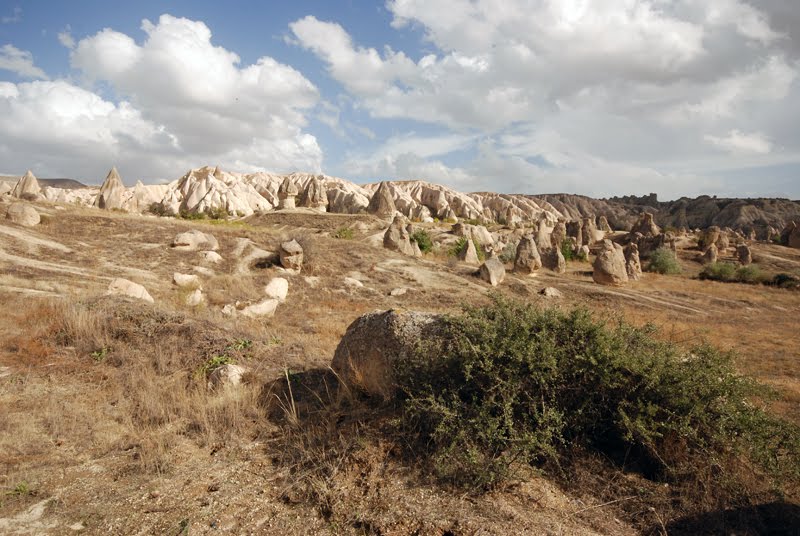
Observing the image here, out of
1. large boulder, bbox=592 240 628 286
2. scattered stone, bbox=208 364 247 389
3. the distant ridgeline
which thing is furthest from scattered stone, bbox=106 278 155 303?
the distant ridgeline

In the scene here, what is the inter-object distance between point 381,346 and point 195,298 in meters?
7.90

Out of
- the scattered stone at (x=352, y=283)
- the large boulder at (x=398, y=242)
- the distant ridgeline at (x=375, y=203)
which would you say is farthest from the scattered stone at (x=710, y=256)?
the scattered stone at (x=352, y=283)

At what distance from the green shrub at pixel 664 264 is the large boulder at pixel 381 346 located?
101 ft

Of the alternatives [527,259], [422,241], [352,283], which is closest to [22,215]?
[352,283]

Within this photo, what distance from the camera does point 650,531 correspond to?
109 inches

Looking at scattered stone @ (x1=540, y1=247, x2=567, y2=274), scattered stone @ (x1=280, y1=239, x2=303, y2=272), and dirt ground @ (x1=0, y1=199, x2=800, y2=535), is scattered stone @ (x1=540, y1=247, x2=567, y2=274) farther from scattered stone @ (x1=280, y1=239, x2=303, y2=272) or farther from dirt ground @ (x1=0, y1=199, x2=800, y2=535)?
scattered stone @ (x1=280, y1=239, x2=303, y2=272)

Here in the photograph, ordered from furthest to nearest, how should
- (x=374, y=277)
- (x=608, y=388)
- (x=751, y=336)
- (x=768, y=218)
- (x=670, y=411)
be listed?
(x=768, y=218)
(x=374, y=277)
(x=751, y=336)
(x=608, y=388)
(x=670, y=411)

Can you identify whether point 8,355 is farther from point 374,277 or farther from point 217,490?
point 374,277

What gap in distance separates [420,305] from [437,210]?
68.7 metres

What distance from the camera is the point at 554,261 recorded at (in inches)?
1008

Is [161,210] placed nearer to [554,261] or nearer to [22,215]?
[22,215]

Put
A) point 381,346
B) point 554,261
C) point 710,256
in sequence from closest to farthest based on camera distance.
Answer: point 381,346 → point 554,261 → point 710,256

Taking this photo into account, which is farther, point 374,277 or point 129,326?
point 374,277

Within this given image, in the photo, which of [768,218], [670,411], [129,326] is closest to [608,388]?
[670,411]
